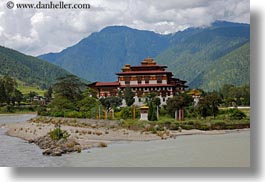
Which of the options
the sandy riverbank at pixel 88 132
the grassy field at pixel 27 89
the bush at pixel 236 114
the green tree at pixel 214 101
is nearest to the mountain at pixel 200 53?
the green tree at pixel 214 101

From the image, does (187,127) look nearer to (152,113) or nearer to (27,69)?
(152,113)

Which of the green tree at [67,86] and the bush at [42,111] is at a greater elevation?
the green tree at [67,86]

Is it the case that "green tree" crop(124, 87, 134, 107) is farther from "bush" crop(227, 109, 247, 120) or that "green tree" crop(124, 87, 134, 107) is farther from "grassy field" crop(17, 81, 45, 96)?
"bush" crop(227, 109, 247, 120)

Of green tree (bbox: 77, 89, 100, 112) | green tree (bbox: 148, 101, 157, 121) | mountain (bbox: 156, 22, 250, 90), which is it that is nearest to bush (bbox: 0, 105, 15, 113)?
green tree (bbox: 77, 89, 100, 112)

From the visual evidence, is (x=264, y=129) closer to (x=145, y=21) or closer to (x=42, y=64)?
(x=145, y=21)

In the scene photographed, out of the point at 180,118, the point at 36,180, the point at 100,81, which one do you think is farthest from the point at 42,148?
the point at 180,118

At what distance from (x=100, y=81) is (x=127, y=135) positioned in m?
0.91

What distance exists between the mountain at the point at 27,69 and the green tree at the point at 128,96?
960 millimetres

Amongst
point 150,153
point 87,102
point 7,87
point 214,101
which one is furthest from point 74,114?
point 214,101

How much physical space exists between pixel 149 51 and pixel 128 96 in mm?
742

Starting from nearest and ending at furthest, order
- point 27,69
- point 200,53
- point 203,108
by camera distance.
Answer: point 203,108
point 200,53
point 27,69

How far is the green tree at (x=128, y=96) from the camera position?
782cm

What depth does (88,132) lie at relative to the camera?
25.7ft

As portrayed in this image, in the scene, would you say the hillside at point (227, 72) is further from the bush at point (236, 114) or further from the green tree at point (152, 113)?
the green tree at point (152, 113)
